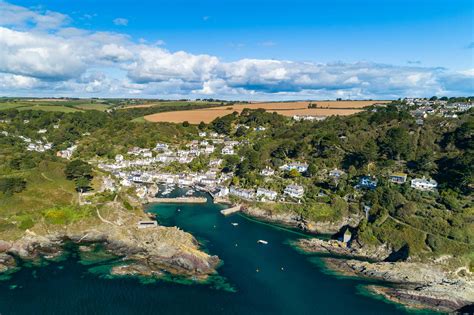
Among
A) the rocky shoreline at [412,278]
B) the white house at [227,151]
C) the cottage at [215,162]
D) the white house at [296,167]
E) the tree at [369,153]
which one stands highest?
the tree at [369,153]

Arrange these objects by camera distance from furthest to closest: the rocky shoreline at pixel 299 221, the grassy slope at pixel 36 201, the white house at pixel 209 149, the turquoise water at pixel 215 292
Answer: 1. the white house at pixel 209 149
2. the rocky shoreline at pixel 299 221
3. the grassy slope at pixel 36 201
4. the turquoise water at pixel 215 292

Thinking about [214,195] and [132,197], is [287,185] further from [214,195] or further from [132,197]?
[132,197]

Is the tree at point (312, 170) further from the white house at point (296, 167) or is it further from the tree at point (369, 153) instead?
the tree at point (369, 153)

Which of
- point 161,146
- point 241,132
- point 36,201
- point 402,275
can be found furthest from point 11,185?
point 241,132

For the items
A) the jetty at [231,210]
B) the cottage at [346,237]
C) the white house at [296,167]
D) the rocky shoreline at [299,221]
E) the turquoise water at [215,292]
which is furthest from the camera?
the white house at [296,167]

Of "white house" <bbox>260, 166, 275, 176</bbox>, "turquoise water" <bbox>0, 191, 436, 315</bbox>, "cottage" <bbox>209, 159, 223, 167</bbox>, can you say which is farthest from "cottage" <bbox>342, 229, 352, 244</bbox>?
"cottage" <bbox>209, 159, 223, 167</bbox>

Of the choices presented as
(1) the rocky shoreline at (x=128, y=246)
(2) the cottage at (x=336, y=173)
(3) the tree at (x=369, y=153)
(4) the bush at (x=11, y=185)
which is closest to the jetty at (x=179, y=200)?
(1) the rocky shoreline at (x=128, y=246)
